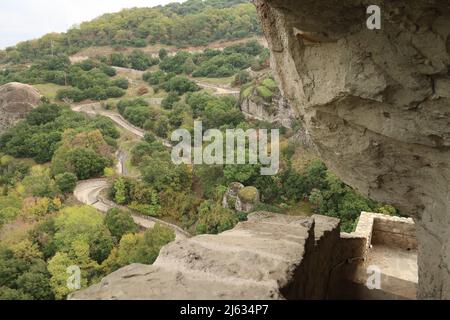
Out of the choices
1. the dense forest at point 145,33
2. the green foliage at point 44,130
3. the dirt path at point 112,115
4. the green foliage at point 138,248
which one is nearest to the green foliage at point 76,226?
the green foliage at point 138,248

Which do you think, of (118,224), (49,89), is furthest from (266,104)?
(49,89)

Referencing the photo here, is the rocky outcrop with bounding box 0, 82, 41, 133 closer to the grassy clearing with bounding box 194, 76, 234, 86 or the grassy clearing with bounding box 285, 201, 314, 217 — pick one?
the grassy clearing with bounding box 194, 76, 234, 86

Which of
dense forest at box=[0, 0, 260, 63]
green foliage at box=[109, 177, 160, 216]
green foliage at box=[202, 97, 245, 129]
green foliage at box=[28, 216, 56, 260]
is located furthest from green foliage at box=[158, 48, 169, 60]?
green foliage at box=[28, 216, 56, 260]

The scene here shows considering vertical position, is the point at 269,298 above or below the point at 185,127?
above

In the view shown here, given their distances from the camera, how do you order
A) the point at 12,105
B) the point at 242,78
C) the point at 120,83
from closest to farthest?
the point at 12,105 → the point at 242,78 → the point at 120,83

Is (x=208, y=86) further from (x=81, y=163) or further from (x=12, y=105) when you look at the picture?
(x=81, y=163)
